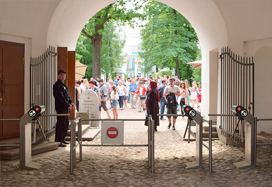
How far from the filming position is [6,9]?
8.16m

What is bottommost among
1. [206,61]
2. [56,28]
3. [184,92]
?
[184,92]

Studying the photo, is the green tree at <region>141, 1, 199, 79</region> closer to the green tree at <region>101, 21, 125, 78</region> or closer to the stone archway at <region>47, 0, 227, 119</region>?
the green tree at <region>101, 21, 125, 78</region>

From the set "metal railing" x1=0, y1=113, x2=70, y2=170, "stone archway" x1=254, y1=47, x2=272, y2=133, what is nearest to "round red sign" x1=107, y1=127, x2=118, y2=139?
"metal railing" x1=0, y1=113, x2=70, y2=170

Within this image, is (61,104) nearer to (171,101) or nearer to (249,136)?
(171,101)

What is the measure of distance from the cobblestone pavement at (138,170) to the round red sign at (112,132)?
67 cm

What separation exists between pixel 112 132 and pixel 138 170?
95cm

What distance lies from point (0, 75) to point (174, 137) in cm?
561

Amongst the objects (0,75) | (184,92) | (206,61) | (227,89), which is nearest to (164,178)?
(227,89)

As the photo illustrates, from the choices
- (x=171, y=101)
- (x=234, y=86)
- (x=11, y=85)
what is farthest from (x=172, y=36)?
(x=11, y=85)

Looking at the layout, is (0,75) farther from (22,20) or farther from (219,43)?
(219,43)

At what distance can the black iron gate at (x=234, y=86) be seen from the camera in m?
9.09

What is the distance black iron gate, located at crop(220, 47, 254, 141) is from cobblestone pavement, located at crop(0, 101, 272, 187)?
0.93m

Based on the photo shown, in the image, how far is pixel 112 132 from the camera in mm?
6805

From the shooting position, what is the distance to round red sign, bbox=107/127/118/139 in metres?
6.80
